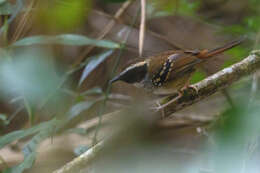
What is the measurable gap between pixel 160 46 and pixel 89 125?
68.3 inches

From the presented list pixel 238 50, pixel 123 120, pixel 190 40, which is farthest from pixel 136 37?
pixel 123 120

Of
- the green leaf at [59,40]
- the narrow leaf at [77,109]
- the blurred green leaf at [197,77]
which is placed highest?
the green leaf at [59,40]

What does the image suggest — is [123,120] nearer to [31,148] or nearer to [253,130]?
[253,130]

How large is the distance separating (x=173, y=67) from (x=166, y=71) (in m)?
0.07

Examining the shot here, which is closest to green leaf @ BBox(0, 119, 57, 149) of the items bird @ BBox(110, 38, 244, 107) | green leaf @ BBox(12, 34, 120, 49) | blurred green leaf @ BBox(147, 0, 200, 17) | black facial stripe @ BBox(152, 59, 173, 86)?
green leaf @ BBox(12, 34, 120, 49)

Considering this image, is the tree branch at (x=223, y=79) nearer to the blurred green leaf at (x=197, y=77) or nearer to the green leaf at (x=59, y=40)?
the green leaf at (x=59, y=40)

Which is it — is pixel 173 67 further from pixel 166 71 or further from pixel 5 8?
pixel 5 8

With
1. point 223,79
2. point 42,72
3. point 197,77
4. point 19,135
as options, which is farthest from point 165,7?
point 19,135

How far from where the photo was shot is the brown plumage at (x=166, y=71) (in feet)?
9.34

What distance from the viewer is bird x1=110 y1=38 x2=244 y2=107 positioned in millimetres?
2850

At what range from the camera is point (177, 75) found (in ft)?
9.51

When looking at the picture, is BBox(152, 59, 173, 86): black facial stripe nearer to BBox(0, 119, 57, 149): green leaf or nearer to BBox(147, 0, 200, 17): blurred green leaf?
BBox(0, 119, 57, 149): green leaf

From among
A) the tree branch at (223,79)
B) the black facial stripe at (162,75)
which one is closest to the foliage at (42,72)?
the black facial stripe at (162,75)

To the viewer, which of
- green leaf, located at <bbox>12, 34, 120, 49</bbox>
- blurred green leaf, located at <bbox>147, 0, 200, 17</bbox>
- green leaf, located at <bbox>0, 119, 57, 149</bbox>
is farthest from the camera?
blurred green leaf, located at <bbox>147, 0, 200, 17</bbox>
